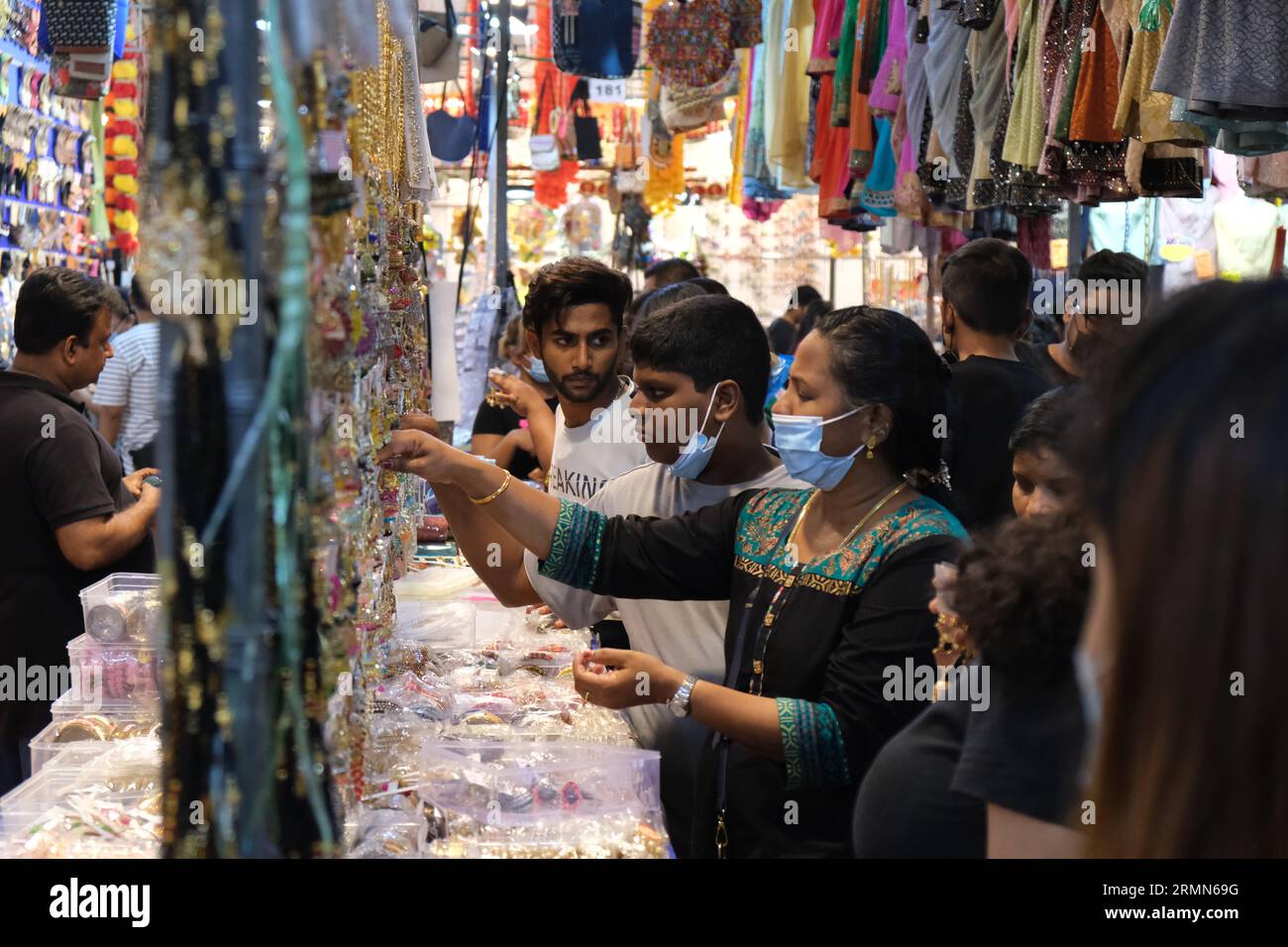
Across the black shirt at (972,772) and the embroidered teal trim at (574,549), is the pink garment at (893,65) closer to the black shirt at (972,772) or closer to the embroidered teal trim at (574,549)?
the embroidered teal trim at (574,549)

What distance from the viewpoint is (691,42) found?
6199 mm

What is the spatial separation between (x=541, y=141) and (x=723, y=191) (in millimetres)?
2262

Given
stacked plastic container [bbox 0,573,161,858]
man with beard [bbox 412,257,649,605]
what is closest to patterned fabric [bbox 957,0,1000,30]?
man with beard [bbox 412,257,649,605]

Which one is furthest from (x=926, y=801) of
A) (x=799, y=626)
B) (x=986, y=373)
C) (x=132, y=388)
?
(x=132, y=388)

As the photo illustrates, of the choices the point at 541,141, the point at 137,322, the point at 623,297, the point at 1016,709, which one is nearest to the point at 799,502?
the point at 1016,709

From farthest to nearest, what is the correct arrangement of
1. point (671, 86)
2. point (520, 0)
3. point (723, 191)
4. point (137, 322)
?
point (723, 191)
point (520, 0)
point (671, 86)
point (137, 322)

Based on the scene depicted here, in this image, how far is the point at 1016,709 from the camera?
3.75ft

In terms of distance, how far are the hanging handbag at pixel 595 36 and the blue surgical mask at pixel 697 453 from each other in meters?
3.90

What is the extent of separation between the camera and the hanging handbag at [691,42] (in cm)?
617

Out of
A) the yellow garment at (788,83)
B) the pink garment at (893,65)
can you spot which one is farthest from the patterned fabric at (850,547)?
the yellow garment at (788,83)

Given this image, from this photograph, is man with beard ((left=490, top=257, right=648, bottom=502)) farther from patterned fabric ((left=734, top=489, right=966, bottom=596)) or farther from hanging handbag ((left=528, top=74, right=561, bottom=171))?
hanging handbag ((left=528, top=74, right=561, bottom=171))

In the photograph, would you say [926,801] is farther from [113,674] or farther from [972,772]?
[113,674]

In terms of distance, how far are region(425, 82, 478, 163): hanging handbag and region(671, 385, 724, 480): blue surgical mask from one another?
4171mm
